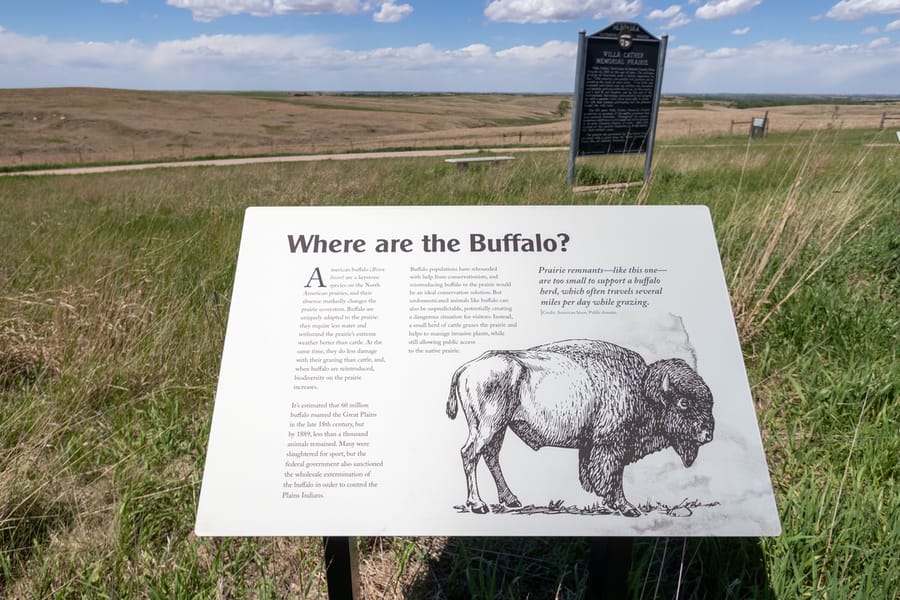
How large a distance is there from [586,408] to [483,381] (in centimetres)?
29

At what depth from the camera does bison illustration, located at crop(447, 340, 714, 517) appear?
144 cm

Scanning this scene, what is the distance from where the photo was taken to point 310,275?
1.71 metres

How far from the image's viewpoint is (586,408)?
1.50 m

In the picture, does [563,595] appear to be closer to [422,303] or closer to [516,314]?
[516,314]

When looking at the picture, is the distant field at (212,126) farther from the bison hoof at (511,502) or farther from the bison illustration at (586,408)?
the bison hoof at (511,502)

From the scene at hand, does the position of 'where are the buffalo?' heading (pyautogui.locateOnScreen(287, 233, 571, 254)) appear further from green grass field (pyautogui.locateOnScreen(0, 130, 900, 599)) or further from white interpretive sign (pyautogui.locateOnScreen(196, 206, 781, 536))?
green grass field (pyautogui.locateOnScreen(0, 130, 900, 599))

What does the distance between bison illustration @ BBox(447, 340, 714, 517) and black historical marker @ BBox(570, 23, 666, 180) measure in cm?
601

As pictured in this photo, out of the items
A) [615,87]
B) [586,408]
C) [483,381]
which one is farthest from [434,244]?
[615,87]

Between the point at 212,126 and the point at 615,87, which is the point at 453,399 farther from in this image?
the point at 212,126

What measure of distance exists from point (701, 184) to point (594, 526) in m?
6.85

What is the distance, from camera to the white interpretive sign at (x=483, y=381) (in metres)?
1.40

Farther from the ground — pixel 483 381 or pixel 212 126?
pixel 483 381

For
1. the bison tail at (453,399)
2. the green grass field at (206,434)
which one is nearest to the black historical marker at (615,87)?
the green grass field at (206,434)

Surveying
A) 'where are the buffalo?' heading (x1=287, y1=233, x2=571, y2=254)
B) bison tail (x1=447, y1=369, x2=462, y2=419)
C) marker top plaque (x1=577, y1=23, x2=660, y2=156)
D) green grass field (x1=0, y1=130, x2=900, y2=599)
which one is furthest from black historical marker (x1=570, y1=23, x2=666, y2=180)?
bison tail (x1=447, y1=369, x2=462, y2=419)
